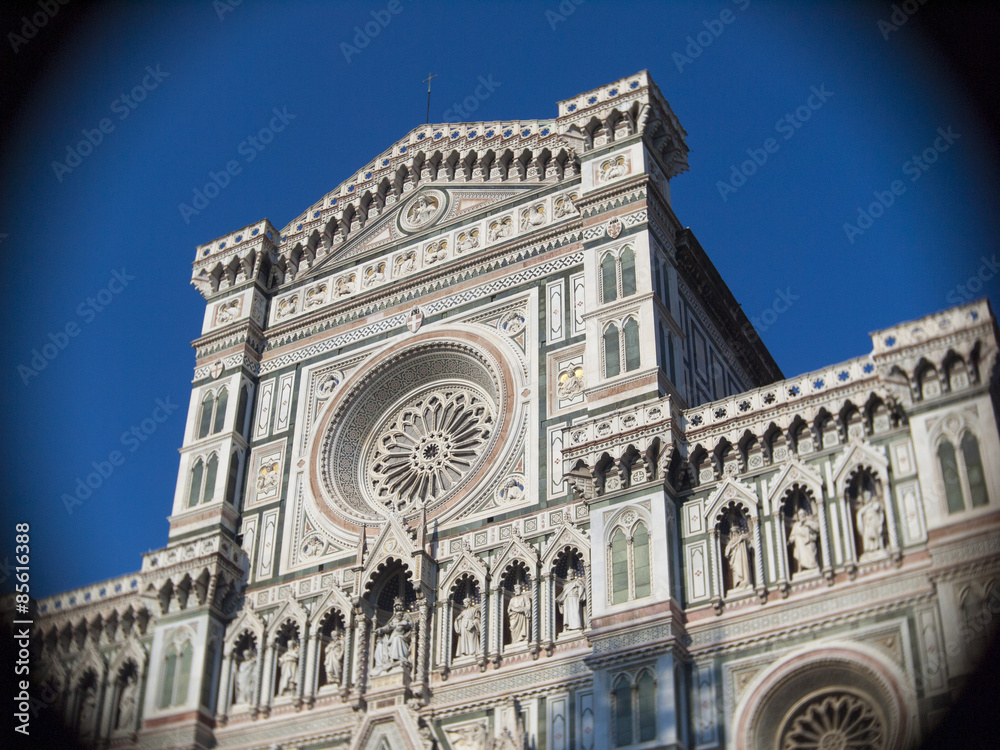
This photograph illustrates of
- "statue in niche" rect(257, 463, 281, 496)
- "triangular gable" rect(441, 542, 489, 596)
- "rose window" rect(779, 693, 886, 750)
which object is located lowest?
"rose window" rect(779, 693, 886, 750)

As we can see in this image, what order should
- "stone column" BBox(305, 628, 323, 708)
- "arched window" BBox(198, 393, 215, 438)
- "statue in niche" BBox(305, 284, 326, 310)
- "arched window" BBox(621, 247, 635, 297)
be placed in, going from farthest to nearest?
"statue in niche" BBox(305, 284, 326, 310) < "arched window" BBox(198, 393, 215, 438) < "arched window" BBox(621, 247, 635, 297) < "stone column" BBox(305, 628, 323, 708)

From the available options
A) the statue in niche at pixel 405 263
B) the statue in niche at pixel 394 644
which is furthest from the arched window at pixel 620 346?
the statue in niche at pixel 405 263

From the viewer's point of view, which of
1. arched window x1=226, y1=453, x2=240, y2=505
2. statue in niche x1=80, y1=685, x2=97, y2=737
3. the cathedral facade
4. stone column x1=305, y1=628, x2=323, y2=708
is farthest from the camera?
arched window x1=226, y1=453, x2=240, y2=505

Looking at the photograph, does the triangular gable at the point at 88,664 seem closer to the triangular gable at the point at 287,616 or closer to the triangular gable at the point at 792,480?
the triangular gable at the point at 287,616

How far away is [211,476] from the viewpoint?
94.1ft

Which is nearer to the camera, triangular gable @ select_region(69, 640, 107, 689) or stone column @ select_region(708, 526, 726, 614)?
stone column @ select_region(708, 526, 726, 614)

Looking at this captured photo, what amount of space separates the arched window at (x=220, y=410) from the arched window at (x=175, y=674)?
16.7ft

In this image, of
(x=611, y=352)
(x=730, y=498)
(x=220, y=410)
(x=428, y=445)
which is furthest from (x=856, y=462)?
(x=220, y=410)

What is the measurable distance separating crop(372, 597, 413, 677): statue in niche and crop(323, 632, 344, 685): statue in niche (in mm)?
786

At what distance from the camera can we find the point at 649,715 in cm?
2078

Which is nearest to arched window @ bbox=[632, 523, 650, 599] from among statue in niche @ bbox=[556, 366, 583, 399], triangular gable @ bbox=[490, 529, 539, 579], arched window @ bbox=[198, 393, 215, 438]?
triangular gable @ bbox=[490, 529, 539, 579]

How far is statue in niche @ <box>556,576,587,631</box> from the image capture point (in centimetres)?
2297

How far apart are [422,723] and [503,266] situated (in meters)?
9.77

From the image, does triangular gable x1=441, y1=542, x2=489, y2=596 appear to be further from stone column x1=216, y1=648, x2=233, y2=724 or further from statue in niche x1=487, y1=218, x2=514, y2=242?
statue in niche x1=487, y1=218, x2=514, y2=242
